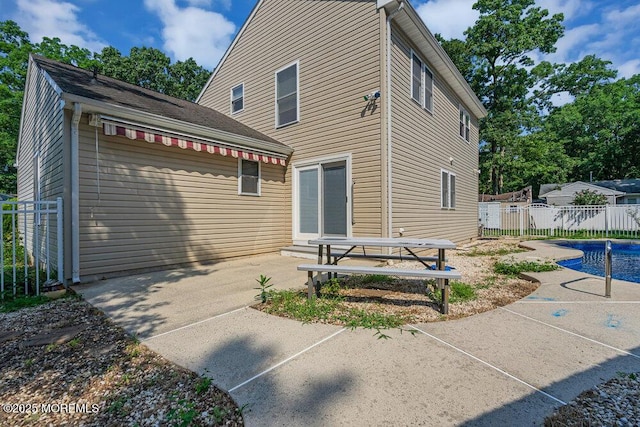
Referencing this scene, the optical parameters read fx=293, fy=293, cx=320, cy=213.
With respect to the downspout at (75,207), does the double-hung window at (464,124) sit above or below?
above

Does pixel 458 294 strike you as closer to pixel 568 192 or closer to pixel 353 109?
pixel 353 109

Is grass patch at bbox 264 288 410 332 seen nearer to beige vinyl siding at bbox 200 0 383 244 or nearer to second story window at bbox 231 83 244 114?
beige vinyl siding at bbox 200 0 383 244

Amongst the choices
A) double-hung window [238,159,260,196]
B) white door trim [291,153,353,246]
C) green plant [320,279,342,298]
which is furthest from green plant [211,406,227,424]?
double-hung window [238,159,260,196]

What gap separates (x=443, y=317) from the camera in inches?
137

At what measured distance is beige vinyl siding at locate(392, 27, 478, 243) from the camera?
282 inches

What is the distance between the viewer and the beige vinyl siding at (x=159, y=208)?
543 centimetres

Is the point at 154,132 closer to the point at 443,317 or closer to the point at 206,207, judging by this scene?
the point at 206,207

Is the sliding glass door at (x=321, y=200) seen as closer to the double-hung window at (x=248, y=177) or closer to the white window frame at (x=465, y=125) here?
the double-hung window at (x=248, y=177)

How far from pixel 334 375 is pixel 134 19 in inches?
764

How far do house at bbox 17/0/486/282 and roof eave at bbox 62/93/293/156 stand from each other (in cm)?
3

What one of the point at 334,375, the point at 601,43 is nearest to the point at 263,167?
the point at 334,375

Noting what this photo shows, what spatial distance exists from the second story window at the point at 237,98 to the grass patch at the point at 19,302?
8.15 m

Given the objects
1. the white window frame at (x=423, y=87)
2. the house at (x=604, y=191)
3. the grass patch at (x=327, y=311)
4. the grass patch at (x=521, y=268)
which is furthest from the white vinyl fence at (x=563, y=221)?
the grass patch at (x=327, y=311)

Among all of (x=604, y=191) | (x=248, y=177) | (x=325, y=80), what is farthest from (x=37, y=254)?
(x=604, y=191)
